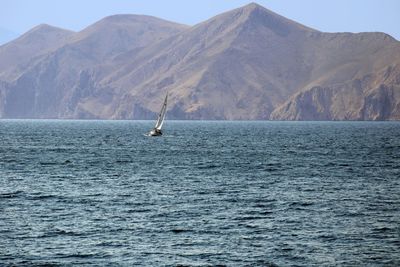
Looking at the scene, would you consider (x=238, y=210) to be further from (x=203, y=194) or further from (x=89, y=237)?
(x=89, y=237)

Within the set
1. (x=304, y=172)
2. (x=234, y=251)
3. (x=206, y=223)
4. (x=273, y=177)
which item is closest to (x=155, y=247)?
(x=234, y=251)

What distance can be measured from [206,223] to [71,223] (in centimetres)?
1023

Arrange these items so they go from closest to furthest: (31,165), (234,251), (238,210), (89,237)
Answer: (234,251) < (89,237) < (238,210) < (31,165)

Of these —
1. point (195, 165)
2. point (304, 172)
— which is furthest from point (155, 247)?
point (195, 165)

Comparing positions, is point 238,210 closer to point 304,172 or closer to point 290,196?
point 290,196

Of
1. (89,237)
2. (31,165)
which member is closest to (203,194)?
(89,237)

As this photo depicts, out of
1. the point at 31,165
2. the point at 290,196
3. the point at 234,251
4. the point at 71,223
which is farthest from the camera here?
the point at 31,165

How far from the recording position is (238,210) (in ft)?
201

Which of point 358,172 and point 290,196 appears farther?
point 358,172

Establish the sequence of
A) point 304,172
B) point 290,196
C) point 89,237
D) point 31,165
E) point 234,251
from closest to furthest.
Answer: point 234,251 → point 89,237 → point 290,196 → point 304,172 → point 31,165

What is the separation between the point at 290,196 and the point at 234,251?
2459 cm

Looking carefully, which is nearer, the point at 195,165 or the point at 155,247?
the point at 155,247

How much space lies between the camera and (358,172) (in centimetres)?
9475

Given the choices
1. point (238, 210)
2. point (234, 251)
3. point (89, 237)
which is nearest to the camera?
point (234, 251)
